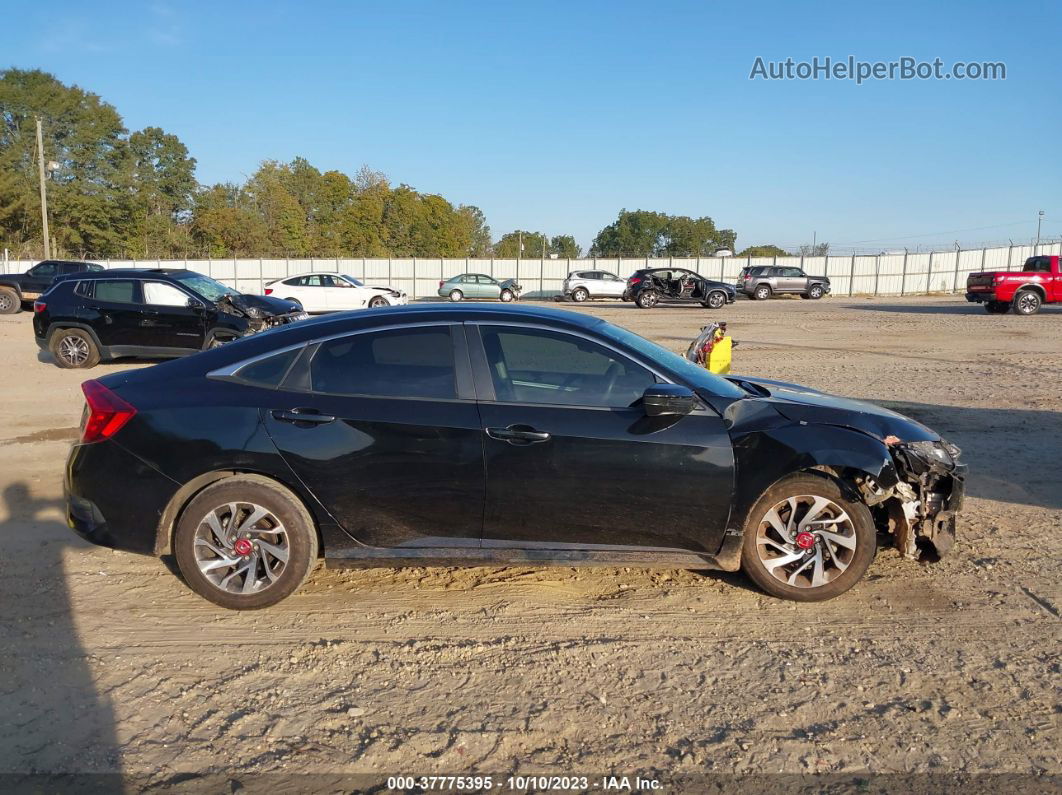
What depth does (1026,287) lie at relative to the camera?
24.6m

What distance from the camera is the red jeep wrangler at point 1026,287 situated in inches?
963

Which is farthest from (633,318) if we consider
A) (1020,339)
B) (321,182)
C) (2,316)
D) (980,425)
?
(321,182)

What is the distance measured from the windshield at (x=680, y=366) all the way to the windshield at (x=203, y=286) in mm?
10329

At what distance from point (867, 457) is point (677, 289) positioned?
91.4 feet

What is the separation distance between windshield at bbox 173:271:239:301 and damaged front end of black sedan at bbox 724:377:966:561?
36.0 feet

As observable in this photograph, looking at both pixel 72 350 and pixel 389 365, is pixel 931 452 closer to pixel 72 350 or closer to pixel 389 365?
pixel 389 365

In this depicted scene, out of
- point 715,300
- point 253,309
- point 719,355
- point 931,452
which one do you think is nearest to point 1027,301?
point 715,300

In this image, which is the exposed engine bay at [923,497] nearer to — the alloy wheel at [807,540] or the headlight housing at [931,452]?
the headlight housing at [931,452]

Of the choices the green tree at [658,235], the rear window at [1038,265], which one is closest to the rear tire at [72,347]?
the rear window at [1038,265]

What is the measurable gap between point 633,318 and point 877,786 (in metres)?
23.3

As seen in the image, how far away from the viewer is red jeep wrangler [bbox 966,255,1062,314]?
24.5 m

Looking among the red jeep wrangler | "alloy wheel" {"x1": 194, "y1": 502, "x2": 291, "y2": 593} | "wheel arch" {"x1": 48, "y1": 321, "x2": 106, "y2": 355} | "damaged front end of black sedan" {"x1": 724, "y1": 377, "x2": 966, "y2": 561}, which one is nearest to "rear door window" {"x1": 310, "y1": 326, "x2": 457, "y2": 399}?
"alloy wheel" {"x1": 194, "y1": 502, "x2": 291, "y2": 593}

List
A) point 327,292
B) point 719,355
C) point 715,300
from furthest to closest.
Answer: point 715,300 < point 327,292 < point 719,355

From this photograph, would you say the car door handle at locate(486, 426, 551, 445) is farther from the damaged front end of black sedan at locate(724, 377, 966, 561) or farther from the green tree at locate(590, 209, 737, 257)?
the green tree at locate(590, 209, 737, 257)
